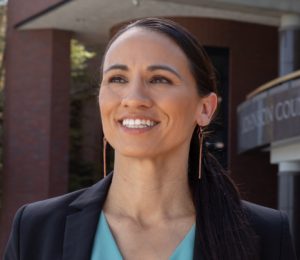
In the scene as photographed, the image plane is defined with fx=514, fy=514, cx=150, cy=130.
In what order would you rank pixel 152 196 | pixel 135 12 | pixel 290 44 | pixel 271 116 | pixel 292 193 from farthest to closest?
pixel 135 12 → pixel 290 44 → pixel 292 193 → pixel 271 116 → pixel 152 196

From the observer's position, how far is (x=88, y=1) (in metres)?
15.6

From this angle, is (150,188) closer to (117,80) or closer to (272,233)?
(117,80)

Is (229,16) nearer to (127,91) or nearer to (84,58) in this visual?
(84,58)

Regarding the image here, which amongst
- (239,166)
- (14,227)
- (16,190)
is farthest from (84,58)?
(14,227)

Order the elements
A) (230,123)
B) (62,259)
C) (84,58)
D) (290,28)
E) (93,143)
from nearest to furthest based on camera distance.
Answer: (62,259) → (290,28) → (230,123) → (84,58) → (93,143)

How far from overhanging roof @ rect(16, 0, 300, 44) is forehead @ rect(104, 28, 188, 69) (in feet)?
39.1

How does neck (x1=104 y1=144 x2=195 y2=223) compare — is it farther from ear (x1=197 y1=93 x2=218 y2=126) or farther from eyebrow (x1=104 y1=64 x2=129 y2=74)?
eyebrow (x1=104 y1=64 x2=129 y2=74)

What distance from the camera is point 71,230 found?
7.65 feet

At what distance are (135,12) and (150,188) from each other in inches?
573

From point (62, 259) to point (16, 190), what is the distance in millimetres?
15918

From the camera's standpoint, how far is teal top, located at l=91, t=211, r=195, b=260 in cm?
229

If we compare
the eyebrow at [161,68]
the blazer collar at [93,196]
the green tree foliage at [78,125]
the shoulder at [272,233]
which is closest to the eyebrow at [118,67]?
the eyebrow at [161,68]

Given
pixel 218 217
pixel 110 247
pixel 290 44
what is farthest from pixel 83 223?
pixel 290 44

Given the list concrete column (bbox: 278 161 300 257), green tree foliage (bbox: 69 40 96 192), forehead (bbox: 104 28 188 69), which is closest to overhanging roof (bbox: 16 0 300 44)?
green tree foliage (bbox: 69 40 96 192)
